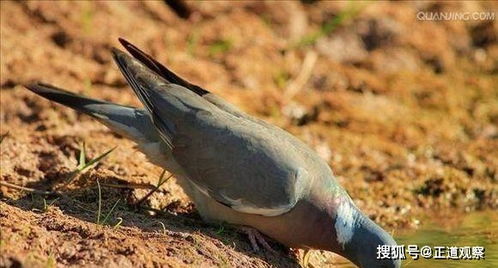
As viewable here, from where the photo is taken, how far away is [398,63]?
9.98 meters

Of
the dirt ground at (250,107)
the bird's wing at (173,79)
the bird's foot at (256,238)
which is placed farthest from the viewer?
the bird's wing at (173,79)

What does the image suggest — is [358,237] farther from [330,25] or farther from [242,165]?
[330,25]

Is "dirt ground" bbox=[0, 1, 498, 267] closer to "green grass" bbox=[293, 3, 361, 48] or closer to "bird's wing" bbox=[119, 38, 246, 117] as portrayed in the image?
"green grass" bbox=[293, 3, 361, 48]

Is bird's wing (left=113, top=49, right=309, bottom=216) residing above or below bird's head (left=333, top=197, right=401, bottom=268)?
above

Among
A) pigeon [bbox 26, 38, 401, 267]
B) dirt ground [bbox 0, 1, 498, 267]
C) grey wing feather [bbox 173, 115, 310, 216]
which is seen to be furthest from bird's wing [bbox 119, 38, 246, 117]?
dirt ground [bbox 0, 1, 498, 267]

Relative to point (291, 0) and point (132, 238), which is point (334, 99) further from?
point (132, 238)

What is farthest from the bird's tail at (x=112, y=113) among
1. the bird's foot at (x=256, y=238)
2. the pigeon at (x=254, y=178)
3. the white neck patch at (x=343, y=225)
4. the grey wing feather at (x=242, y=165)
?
the white neck patch at (x=343, y=225)

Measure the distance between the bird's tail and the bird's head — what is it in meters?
1.22

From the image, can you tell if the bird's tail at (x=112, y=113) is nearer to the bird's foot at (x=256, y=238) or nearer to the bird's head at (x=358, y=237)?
the bird's foot at (x=256, y=238)

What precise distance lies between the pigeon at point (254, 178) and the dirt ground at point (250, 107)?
18cm

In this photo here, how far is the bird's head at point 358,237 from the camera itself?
5371 millimetres

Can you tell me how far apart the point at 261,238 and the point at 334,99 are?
372 cm

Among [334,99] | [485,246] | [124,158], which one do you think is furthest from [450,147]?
[124,158]

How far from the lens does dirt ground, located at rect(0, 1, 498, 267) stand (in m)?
5.17
